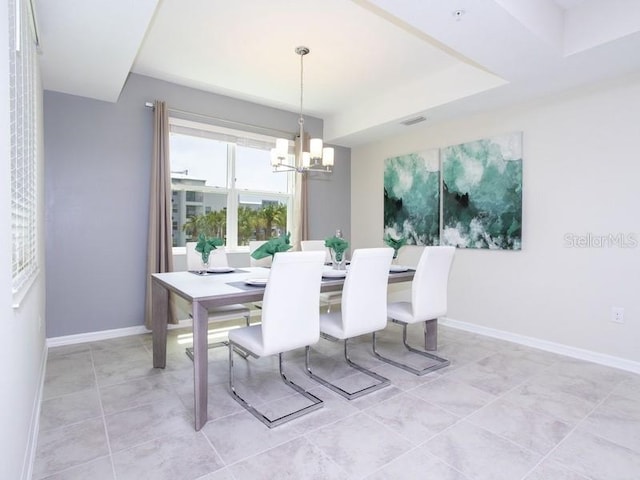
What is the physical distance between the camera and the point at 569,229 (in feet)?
10.8

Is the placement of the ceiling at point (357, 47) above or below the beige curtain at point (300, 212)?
above

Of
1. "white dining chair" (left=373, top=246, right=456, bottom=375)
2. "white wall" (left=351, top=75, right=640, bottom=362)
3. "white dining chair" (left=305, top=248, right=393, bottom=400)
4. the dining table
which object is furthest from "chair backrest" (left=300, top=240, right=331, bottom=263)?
"white wall" (left=351, top=75, right=640, bottom=362)

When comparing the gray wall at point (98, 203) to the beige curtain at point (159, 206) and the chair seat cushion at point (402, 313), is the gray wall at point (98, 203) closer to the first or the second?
the beige curtain at point (159, 206)

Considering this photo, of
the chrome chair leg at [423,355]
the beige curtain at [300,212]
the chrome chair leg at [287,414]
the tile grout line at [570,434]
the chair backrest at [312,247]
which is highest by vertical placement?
the beige curtain at [300,212]

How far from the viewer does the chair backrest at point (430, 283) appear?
9.34 feet

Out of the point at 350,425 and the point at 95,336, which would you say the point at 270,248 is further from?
the point at 95,336

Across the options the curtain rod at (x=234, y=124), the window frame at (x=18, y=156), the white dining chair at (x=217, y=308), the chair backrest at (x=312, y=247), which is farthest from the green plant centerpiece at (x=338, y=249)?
the curtain rod at (x=234, y=124)

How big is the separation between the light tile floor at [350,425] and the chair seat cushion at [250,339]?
41cm

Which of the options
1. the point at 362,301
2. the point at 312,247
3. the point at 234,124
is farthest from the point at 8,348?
the point at 234,124

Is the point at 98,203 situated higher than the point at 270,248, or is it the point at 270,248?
the point at 98,203

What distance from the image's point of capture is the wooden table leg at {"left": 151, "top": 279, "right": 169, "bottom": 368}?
2779 millimetres

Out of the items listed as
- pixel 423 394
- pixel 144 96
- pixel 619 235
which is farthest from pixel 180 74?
pixel 619 235

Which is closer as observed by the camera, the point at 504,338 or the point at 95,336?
the point at 95,336

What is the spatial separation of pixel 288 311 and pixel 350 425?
0.74 metres
